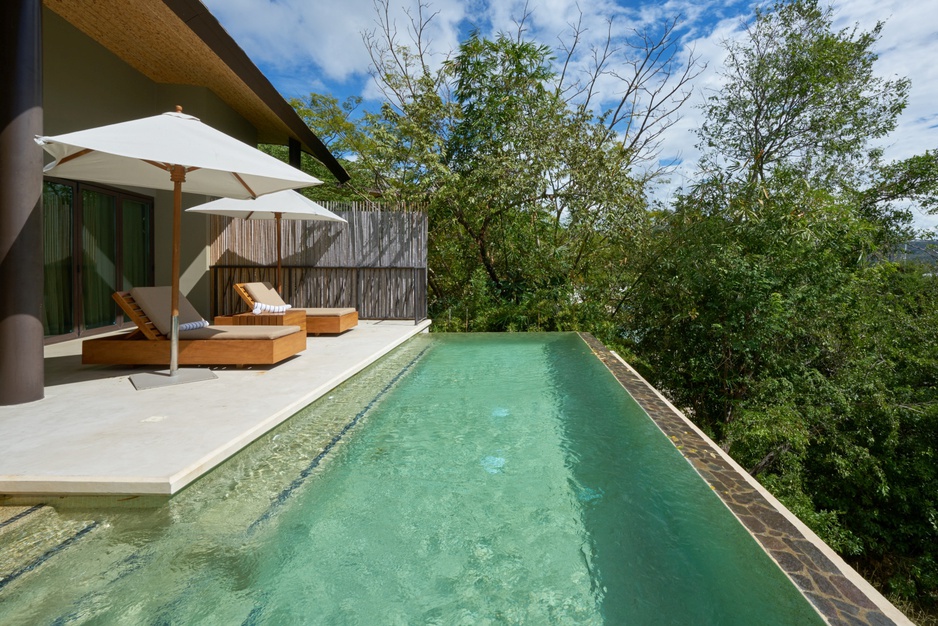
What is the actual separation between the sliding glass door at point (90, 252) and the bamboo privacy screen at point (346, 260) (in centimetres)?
168

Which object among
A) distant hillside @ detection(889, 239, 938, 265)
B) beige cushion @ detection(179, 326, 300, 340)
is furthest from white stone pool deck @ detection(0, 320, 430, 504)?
distant hillside @ detection(889, 239, 938, 265)

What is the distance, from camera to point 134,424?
3.33 metres

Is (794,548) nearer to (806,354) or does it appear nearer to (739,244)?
(739,244)

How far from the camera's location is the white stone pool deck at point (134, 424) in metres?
2.48

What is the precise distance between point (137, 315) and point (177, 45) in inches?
145

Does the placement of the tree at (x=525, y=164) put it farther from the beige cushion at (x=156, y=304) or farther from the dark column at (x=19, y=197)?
the dark column at (x=19, y=197)

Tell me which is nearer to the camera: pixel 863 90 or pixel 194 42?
pixel 194 42

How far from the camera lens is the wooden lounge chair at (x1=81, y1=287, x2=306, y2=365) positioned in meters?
5.00

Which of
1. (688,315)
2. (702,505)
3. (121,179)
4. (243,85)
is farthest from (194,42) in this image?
(688,315)

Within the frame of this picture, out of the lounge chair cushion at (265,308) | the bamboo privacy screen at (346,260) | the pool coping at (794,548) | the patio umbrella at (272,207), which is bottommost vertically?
the pool coping at (794,548)

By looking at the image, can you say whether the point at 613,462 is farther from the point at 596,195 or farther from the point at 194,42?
the point at 596,195

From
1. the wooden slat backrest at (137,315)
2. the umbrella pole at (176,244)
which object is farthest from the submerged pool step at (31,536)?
the wooden slat backrest at (137,315)

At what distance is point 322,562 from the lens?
7.20 ft

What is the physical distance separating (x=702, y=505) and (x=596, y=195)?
9.29 m
